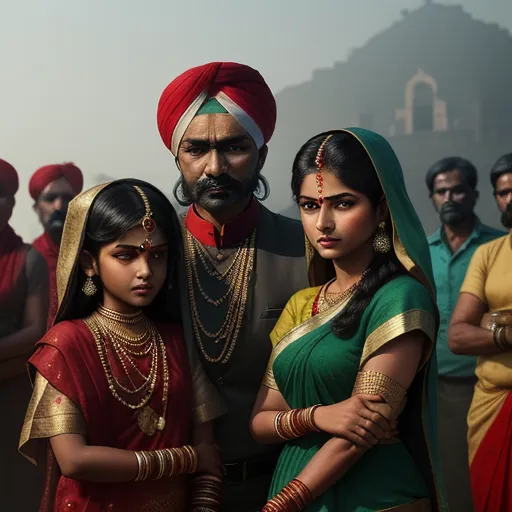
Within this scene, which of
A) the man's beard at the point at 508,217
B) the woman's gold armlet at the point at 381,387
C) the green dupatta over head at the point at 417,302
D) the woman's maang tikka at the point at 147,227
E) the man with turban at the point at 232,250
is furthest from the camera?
the man's beard at the point at 508,217

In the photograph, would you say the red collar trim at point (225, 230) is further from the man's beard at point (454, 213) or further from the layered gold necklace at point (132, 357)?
the man's beard at point (454, 213)

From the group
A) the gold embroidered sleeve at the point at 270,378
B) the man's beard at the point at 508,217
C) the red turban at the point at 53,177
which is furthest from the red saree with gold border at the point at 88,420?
the red turban at the point at 53,177

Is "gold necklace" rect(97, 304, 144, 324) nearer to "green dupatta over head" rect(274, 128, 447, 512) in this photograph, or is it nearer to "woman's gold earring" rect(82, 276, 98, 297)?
"woman's gold earring" rect(82, 276, 98, 297)

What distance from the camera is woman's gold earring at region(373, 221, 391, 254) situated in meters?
2.37

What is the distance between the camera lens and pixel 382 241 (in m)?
2.38

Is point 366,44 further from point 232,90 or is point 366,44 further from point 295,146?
point 232,90

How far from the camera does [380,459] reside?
2291mm

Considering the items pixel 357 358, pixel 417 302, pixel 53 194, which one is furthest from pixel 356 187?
pixel 53 194

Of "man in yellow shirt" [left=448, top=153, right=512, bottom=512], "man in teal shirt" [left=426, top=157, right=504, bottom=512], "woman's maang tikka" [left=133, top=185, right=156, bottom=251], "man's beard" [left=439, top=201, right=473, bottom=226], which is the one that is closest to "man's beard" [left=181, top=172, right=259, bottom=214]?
"woman's maang tikka" [left=133, top=185, right=156, bottom=251]

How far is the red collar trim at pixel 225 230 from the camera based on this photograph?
2814 mm

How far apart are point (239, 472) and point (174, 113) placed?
1.09m

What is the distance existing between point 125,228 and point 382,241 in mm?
667

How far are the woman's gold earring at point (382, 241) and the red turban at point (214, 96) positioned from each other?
608mm

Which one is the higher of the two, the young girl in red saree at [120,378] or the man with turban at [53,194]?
the man with turban at [53,194]
